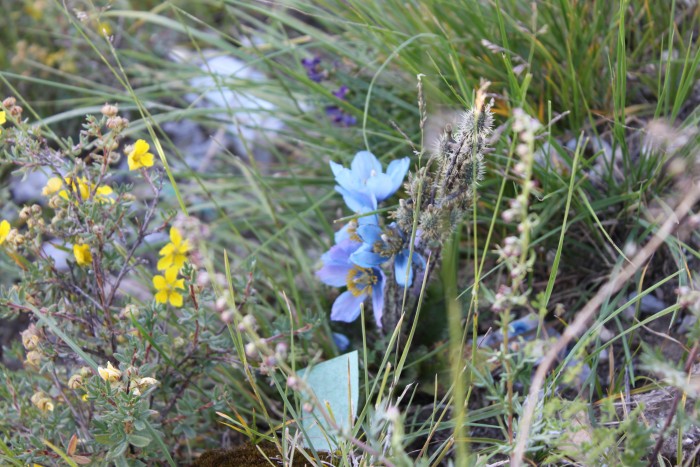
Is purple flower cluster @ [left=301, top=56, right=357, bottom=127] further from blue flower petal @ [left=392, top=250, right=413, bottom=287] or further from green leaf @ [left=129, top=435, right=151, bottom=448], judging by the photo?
green leaf @ [left=129, top=435, right=151, bottom=448]

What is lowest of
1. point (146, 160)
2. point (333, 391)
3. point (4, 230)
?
point (333, 391)

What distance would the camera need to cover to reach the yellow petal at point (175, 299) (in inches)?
52.6

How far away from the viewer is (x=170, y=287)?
1339 mm

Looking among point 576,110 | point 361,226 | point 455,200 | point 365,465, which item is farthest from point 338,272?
point 576,110

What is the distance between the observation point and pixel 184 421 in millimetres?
1307

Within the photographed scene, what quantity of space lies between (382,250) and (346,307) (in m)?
0.19

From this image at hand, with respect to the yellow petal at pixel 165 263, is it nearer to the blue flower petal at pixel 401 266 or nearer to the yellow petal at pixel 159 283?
the yellow petal at pixel 159 283

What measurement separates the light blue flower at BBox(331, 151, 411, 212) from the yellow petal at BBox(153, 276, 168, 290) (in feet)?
1.26

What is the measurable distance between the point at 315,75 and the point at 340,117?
0.16 m

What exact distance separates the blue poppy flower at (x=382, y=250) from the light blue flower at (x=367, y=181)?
7 centimetres

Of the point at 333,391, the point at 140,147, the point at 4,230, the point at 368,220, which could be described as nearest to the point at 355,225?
the point at 368,220

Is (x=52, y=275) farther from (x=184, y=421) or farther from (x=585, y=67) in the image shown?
(x=585, y=67)

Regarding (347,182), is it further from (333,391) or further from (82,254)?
(82,254)

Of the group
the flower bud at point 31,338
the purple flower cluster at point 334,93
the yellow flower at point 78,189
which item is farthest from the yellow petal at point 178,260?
the purple flower cluster at point 334,93
